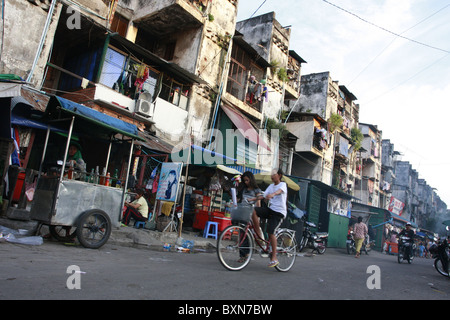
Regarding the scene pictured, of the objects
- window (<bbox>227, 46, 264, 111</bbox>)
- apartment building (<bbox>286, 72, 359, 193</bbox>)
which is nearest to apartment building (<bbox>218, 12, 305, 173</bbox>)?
window (<bbox>227, 46, 264, 111</bbox>)

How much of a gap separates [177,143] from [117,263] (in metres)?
10.9

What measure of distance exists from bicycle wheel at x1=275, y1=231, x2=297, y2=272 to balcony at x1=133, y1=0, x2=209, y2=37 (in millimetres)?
12846

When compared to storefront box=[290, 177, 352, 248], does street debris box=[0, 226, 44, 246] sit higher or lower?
lower

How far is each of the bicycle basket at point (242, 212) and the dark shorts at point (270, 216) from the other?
251mm

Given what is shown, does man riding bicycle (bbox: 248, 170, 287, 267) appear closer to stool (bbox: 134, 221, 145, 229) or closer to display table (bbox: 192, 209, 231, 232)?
stool (bbox: 134, 221, 145, 229)

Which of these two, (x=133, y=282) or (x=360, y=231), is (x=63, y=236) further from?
(x=360, y=231)

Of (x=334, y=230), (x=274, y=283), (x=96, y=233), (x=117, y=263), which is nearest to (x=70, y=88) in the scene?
(x=96, y=233)

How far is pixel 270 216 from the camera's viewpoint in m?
5.55

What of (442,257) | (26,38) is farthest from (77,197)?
(442,257)

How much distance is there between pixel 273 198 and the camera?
570 cm

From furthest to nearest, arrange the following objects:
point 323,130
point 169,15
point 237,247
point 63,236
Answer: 1. point 323,130
2. point 169,15
3. point 63,236
4. point 237,247

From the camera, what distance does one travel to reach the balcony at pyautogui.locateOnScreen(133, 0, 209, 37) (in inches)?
598

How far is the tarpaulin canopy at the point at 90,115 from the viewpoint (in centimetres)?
580

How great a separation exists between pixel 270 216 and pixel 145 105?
959cm
